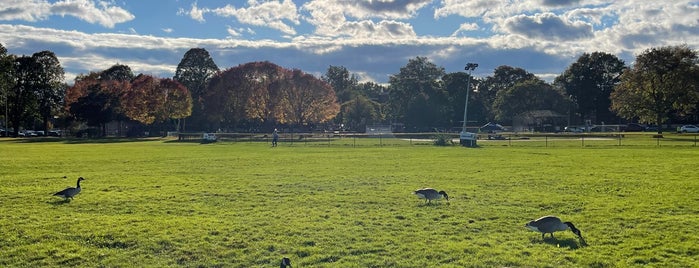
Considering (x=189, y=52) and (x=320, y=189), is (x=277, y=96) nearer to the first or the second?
(x=189, y=52)

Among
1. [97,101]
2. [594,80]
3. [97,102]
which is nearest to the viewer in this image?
[97,102]

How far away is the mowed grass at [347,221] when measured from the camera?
989 cm

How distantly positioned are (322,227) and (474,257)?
3805 millimetres

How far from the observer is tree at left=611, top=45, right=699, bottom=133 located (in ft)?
259

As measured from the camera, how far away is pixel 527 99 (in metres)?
125

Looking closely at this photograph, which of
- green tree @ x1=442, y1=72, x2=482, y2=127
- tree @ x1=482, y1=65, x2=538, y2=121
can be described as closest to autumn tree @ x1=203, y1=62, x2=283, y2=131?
green tree @ x1=442, y1=72, x2=482, y2=127

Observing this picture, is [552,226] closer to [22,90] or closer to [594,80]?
[22,90]

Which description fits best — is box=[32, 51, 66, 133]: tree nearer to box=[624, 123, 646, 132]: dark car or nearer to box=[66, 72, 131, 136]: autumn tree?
box=[66, 72, 131, 136]: autumn tree

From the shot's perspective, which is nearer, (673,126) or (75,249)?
(75,249)

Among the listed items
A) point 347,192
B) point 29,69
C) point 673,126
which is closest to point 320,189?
point 347,192

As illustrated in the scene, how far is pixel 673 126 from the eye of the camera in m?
122

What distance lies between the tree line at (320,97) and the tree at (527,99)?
9.1 inches

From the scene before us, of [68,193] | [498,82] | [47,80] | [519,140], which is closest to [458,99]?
[498,82]

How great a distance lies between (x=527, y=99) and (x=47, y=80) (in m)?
99.9
